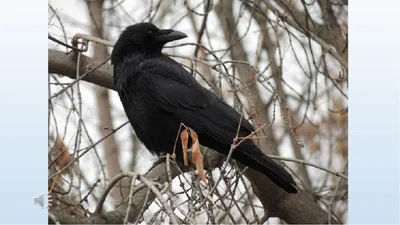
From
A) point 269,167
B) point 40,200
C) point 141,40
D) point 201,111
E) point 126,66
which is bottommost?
point 40,200

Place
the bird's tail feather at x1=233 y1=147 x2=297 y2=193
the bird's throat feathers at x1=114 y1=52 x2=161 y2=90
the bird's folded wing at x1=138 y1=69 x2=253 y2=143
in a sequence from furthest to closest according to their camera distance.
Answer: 1. the bird's throat feathers at x1=114 y1=52 x2=161 y2=90
2. the bird's folded wing at x1=138 y1=69 x2=253 y2=143
3. the bird's tail feather at x1=233 y1=147 x2=297 y2=193

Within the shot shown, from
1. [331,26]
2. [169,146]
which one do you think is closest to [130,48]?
[169,146]

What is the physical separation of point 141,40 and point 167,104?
0.46 metres

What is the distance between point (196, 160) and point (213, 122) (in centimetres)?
126

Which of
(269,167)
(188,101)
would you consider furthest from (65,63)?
(269,167)

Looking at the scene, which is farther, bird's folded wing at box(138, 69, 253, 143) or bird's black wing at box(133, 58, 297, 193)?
bird's folded wing at box(138, 69, 253, 143)

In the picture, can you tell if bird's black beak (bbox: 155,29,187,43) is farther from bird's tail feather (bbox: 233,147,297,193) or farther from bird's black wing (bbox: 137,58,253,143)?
bird's tail feather (bbox: 233,147,297,193)

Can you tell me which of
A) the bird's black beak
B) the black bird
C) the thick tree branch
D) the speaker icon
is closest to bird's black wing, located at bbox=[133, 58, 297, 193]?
the black bird

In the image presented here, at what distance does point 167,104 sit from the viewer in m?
4.07

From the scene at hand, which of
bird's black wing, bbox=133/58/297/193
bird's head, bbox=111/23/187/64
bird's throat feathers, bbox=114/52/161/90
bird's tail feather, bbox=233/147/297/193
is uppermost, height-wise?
bird's head, bbox=111/23/187/64

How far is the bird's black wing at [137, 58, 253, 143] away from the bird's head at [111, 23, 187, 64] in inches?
5.0

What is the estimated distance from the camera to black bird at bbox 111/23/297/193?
384 centimetres

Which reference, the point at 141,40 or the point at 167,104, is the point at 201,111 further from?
the point at 141,40

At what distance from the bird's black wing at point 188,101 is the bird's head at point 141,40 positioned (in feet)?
0.42
